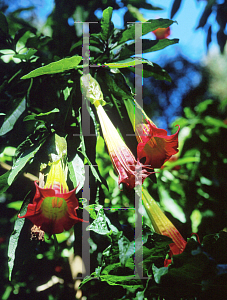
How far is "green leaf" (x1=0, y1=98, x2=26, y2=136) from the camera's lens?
0.58 metres

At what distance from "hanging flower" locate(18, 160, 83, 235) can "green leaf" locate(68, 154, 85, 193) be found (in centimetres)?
2

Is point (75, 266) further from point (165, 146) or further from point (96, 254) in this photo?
point (165, 146)

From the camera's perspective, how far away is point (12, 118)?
0.60 meters

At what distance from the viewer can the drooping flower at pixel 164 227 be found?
0.48 metres

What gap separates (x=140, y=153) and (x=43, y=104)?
1.17 ft

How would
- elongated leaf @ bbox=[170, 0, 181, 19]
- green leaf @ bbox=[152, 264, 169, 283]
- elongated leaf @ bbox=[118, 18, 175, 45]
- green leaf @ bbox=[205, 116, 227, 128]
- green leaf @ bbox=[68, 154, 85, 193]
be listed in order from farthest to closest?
green leaf @ bbox=[205, 116, 227, 128] < elongated leaf @ bbox=[170, 0, 181, 19] < elongated leaf @ bbox=[118, 18, 175, 45] < green leaf @ bbox=[68, 154, 85, 193] < green leaf @ bbox=[152, 264, 169, 283]

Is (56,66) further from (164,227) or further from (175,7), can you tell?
(175,7)

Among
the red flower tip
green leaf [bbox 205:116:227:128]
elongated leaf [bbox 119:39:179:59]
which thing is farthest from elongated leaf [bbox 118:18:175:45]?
green leaf [bbox 205:116:227:128]

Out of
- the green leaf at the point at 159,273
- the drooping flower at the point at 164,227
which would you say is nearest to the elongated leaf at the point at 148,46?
the drooping flower at the point at 164,227

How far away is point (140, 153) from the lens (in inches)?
18.9

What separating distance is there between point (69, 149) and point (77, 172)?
0.24 ft

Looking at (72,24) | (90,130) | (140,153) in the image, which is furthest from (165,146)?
(72,24)

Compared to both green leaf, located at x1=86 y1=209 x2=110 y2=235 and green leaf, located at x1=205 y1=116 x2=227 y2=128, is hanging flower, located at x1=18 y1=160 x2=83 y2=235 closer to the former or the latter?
green leaf, located at x1=86 y1=209 x2=110 y2=235

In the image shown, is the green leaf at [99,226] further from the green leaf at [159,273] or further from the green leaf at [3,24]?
the green leaf at [3,24]
